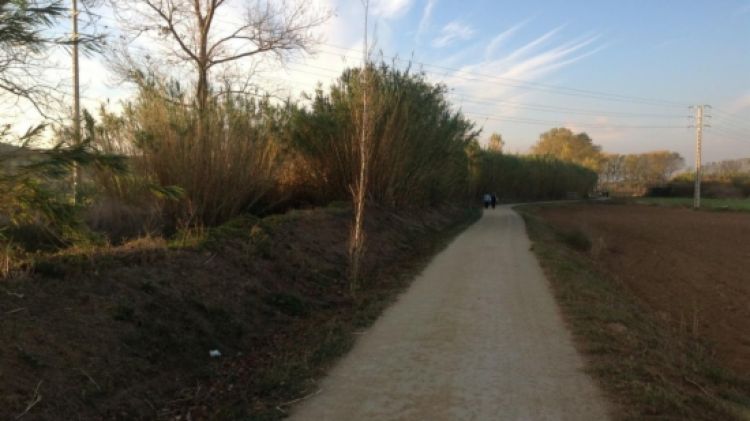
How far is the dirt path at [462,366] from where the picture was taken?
4.40m

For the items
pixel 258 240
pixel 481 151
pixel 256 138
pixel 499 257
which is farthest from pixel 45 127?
pixel 481 151

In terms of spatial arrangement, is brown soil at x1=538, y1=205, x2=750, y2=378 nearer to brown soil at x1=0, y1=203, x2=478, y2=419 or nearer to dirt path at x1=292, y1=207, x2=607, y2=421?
dirt path at x1=292, y1=207, x2=607, y2=421

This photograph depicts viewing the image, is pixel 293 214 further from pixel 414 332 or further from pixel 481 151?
pixel 481 151

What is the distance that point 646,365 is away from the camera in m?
5.51

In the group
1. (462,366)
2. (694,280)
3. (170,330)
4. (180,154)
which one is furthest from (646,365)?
(694,280)

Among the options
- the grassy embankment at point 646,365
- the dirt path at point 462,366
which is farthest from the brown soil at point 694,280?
the dirt path at point 462,366

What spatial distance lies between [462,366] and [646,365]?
1823mm

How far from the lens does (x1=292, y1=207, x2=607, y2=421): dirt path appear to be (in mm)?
4398

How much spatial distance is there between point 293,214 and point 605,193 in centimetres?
10890

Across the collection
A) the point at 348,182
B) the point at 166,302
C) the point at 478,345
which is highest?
the point at 348,182

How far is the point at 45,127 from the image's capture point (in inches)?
231

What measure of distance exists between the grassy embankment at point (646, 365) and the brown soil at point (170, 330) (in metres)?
2.71

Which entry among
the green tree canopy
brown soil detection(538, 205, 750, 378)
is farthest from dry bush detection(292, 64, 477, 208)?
the green tree canopy

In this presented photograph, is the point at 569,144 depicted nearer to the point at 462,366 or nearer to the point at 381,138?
the point at 381,138
